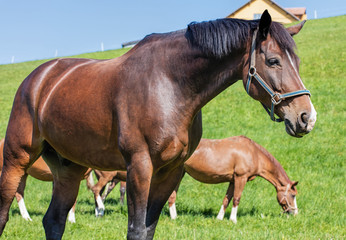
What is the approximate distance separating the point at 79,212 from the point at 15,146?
5.37m

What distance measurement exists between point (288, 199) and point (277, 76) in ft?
19.8

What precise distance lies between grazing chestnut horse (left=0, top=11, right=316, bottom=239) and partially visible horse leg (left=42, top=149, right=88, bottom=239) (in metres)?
0.42

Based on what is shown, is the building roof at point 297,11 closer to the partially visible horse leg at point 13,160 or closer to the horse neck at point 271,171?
the horse neck at point 271,171

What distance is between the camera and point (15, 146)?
12.8ft

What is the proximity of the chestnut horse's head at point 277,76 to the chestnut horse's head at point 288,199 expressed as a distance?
5707mm

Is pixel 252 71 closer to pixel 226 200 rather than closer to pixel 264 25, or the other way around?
pixel 264 25

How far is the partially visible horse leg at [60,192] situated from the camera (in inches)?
159

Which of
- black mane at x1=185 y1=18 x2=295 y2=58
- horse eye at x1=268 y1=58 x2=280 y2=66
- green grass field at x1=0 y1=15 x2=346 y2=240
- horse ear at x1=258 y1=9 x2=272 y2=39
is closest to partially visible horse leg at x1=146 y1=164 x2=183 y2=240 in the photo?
black mane at x1=185 y1=18 x2=295 y2=58

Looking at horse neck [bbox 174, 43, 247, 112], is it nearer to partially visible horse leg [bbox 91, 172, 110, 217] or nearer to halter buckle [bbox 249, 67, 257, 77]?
halter buckle [bbox 249, 67, 257, 77]

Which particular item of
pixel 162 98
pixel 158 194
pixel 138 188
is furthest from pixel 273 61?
pixel 158 194

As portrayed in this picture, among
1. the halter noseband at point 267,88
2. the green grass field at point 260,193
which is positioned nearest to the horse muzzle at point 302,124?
the halter noseband at point 267,88

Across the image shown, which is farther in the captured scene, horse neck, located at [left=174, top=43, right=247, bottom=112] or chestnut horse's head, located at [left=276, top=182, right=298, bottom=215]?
chestnut horse's head, located at [left=276, top=182, right=298, bottom=215]

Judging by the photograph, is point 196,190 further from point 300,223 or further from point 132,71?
point 132,71

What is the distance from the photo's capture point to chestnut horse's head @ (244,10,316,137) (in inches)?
116
